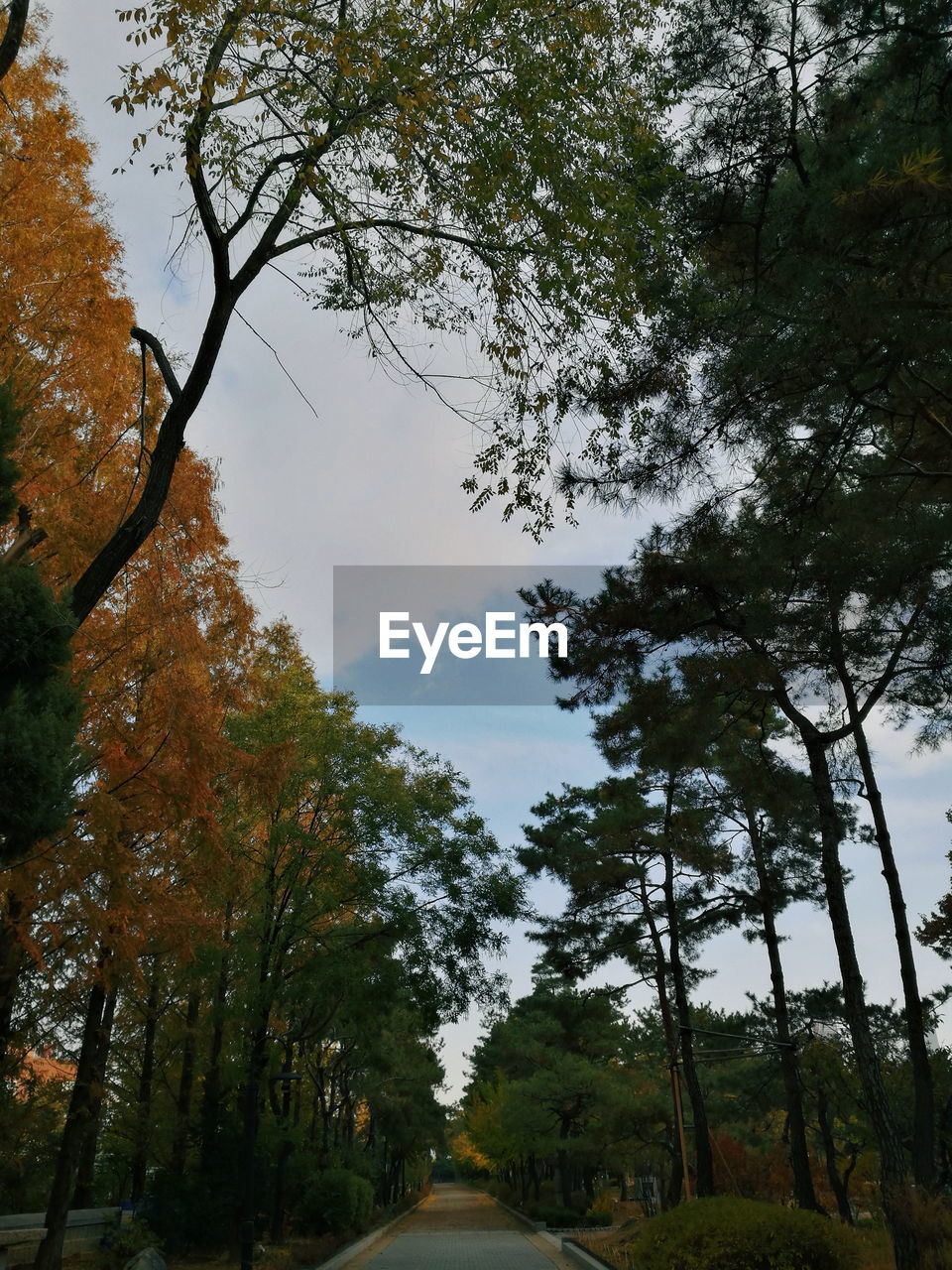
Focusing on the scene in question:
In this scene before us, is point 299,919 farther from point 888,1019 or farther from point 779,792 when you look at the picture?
point 888,1019

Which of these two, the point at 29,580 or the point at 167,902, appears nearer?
the point at 29,580

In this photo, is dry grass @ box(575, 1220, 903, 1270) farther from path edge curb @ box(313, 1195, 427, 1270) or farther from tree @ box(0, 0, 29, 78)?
tree @ box(0, 0, 29, 78)

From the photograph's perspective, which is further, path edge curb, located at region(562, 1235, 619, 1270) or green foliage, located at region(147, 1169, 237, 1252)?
green foliage, located at region(147, 1169, 237, 1252)

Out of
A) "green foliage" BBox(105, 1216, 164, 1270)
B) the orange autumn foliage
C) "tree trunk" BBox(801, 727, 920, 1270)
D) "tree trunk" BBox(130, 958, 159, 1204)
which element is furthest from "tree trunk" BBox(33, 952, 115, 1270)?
"tree trunk" BBox(801, 727, 920, 1270)

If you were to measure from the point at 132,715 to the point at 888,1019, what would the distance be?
58.8 feet

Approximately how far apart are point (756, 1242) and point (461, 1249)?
1665cm

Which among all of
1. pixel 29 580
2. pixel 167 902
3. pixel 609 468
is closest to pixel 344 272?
pixel 609 468

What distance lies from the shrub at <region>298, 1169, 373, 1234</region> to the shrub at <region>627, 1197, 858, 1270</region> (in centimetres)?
1592

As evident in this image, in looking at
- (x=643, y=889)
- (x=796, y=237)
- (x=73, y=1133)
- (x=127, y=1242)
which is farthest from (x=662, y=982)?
(x=796, y=237)

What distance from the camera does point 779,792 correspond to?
13883mm

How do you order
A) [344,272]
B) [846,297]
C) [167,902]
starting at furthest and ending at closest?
1. [167,902]
2. [344,272]
3. [846,297]

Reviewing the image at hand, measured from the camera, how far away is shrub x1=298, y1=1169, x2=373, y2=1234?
24984mm

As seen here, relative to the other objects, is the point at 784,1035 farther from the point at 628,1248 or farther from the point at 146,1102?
the point at 146,1102

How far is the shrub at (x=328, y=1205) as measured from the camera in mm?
24984
